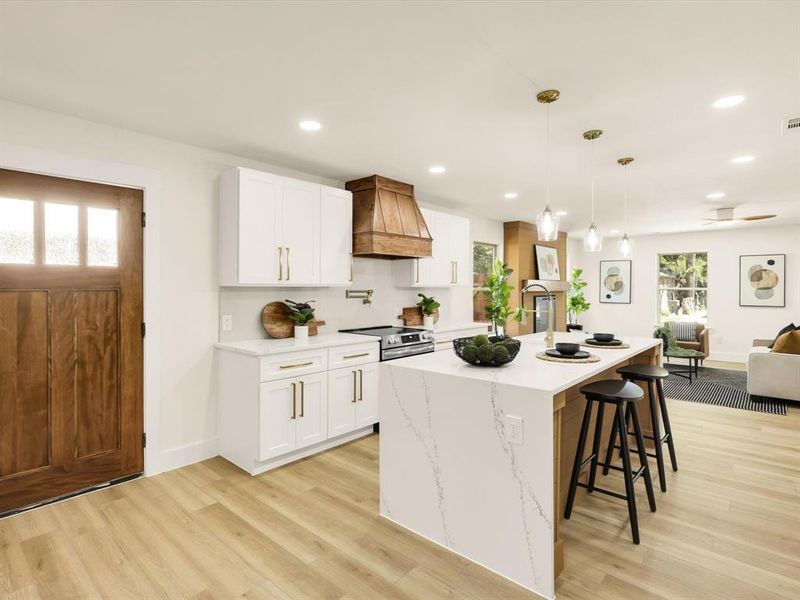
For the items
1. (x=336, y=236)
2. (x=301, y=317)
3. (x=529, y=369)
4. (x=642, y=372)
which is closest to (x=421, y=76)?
(x=529, y=369)

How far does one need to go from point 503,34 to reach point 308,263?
2427mm

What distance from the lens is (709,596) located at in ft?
6.21

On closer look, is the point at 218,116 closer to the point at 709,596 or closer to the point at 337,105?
the point at 337,105

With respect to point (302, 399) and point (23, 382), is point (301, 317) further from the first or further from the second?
point (23, 382)

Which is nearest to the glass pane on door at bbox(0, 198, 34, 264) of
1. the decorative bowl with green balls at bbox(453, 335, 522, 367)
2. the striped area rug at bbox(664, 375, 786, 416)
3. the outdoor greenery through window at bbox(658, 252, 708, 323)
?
the decorative bowl with green balls at bbox(453, 335, 522, 367)

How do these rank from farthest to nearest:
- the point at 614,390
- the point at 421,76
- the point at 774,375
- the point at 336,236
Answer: the point at 774,375 → the point at 336,236 → the point at 614,390 → the point at 421,76

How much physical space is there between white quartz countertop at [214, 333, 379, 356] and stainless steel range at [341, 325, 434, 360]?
0.14m

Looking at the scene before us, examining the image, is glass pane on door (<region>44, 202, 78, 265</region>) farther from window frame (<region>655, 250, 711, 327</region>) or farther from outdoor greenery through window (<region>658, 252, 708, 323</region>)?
outdoor greenery through window (<region>658, 252, 708, 323</region>)

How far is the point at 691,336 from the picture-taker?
23.9ft

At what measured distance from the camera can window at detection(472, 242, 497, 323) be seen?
20.8 ft

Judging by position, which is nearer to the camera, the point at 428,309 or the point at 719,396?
the point at 428,309

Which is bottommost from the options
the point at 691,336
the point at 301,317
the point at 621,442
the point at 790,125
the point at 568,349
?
the point at 621,442

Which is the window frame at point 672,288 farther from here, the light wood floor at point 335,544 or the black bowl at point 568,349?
the black bowl at point 568,349

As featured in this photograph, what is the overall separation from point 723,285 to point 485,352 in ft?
26.6
